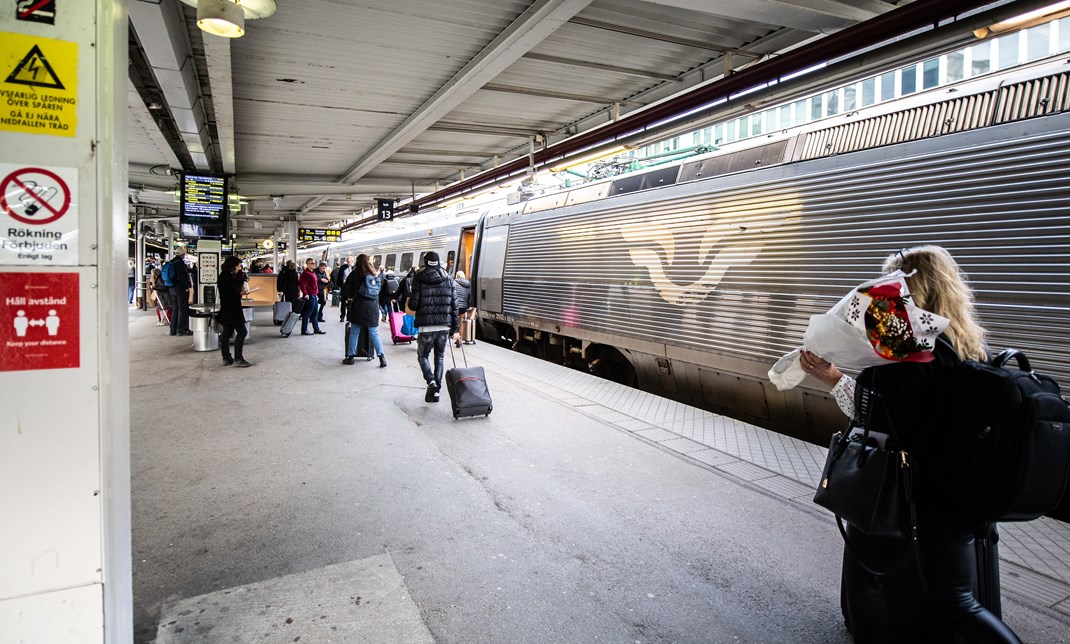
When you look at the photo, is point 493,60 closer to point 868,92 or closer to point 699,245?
point 699,245

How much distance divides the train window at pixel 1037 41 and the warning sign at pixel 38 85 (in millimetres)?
15398

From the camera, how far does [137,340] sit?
1145 cm

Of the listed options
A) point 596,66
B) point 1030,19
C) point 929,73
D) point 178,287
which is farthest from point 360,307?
point 929,73

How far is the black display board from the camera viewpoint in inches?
455

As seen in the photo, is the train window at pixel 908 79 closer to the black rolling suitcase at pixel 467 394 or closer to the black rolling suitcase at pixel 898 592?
the black rolling suitcase at pixel 467 394

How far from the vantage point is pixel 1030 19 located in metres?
3.92

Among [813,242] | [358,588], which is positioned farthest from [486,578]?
[813,242]

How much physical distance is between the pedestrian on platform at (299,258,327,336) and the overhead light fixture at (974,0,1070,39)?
1148cm

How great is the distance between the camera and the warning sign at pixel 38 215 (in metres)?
1.64

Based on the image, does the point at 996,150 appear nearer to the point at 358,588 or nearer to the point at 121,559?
the point at 358,588

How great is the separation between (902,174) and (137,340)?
12.8 meters

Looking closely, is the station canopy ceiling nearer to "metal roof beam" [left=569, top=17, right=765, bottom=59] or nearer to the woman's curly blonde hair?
"metal roof beam" [left=569, top=17, right=765, bottom=59]

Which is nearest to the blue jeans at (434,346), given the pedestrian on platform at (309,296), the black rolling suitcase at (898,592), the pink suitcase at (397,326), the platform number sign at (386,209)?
the pink suitcase at (397,326)

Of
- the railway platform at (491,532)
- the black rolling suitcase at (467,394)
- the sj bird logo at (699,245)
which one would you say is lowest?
the railway platform at (491,532)
